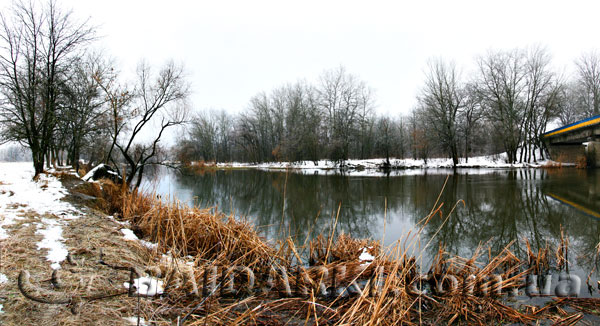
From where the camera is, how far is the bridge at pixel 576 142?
22.1 meters

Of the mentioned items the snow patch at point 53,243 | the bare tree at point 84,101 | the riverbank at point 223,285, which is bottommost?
the riverbank at point 223,285

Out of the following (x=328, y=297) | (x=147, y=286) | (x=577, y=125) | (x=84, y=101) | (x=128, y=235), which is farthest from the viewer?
(x=577, y=125)

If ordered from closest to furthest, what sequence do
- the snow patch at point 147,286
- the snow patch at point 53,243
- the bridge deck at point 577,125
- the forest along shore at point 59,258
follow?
1. the forest along shore at point 59,258
2. the snow patch at point 147,286
3. the snow patch at point 53,243
4. the bridge deck at point 577,125

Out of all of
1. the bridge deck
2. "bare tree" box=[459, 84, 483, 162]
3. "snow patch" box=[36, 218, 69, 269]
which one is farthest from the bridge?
"snow patch" box=[36, 218, 69, 269]

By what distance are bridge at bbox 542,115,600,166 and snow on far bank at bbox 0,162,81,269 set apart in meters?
31.6

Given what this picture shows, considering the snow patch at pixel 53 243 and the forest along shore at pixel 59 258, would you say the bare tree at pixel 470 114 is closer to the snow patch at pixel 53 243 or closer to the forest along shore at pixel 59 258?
the forest along shore at pixel 59 258

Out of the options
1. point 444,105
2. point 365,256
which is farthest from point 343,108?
point 365,256

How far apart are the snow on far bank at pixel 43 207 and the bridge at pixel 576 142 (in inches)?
1244

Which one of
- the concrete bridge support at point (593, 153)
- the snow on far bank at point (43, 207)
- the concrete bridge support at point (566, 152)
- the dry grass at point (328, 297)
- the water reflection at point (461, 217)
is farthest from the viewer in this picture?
the concrete bridge support at point (566, 152)

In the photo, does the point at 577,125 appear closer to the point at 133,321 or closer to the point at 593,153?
the point at 593,153

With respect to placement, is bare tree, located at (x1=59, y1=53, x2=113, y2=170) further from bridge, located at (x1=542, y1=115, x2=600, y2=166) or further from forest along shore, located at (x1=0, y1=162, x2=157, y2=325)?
bridge, located at (x1=542, y1=115, x2=600, y2=166)

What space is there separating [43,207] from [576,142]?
3725 centimetres

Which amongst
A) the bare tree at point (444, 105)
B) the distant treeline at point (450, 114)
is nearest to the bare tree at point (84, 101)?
the distant treeline at point (450, 114)

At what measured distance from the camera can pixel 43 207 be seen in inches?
160
